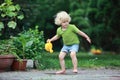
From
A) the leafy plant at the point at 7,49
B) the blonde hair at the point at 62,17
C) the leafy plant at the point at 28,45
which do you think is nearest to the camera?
the blonde hair at the point at 62,17

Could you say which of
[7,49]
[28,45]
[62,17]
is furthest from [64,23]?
[7,49]

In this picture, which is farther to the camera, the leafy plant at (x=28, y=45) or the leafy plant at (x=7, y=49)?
the leafy plant at (x=28, y=45)

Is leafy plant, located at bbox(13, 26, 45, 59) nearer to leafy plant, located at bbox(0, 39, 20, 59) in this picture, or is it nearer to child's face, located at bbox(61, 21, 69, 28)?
leafy plant, located at bbox(0, 39, 20, 59)

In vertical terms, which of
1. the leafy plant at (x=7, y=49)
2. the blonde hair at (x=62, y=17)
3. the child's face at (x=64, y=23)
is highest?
the blonde hair at (x=62, y=17)

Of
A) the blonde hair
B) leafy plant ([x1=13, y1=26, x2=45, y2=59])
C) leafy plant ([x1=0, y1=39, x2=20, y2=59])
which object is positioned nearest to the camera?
the blonde hair

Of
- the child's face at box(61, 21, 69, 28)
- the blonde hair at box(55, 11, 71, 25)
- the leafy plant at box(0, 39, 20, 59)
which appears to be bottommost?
the leafy plant at box(0, 39, 20, 59)

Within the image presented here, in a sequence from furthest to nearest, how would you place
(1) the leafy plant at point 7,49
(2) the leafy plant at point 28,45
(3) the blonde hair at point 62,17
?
1. (2) the leafy plant at point 28,45
2. (1) the leafy plant at point 7,49
3. (3) the blonde hair at point 62,17

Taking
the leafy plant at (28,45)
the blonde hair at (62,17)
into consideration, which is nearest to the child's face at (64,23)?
the blonde hair at (62,17)

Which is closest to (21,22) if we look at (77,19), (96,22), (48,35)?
(96,22)

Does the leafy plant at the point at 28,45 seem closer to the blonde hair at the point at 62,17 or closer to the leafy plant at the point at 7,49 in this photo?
the leafy plant at the point at 7,49

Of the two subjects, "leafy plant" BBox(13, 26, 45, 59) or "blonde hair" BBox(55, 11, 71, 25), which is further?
"leafy plant" BBox(13, 26, 45, 59)

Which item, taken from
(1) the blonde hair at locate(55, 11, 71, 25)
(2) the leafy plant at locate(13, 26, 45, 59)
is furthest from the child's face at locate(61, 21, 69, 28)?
(2) the leafy plant at locate(13, 26, 45, 59)

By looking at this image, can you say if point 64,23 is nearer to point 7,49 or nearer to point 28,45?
point 28,45

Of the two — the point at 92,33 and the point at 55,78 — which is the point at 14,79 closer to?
the point at 55,78
